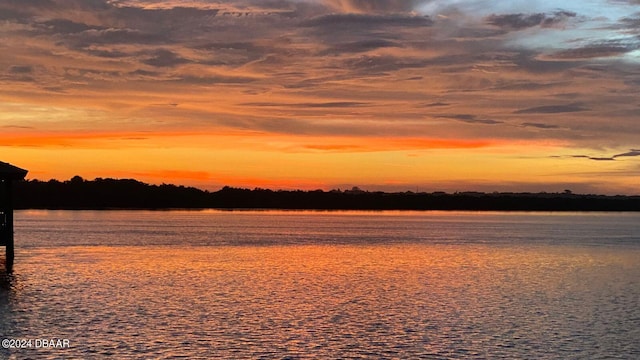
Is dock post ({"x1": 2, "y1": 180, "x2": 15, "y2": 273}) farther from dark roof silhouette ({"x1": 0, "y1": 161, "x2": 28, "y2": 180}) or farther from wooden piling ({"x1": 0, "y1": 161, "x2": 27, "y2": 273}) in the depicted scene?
dark roof silhouette ({"x1": 0, "y1": 161, "x2": 28, "y2": 180})

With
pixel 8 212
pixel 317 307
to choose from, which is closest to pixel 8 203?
pixel 8 212

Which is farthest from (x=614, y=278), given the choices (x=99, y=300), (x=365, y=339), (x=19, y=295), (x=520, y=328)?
(x=19, y=295)

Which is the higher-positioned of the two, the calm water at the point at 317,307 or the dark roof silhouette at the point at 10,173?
the dark roof silhouette at the point at 10,173

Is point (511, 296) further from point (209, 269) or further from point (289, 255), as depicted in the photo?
point (289, 255)

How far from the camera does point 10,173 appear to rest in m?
38.2

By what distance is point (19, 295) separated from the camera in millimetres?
33250

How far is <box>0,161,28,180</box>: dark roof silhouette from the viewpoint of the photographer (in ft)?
125

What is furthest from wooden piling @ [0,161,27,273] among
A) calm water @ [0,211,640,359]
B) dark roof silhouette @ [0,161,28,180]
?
calm water @ [0,211,640,359]

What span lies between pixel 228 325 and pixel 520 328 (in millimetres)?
10521

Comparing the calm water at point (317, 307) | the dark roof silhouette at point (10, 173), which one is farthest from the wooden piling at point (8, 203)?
the calm water at point (317, 307)

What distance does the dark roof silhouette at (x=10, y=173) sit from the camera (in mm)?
38094

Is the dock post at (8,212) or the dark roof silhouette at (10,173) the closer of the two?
the dark roof silhouette at (10,173)

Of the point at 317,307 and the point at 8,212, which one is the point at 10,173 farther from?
the point at 317,307

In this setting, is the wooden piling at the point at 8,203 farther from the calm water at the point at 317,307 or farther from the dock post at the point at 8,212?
the calm water at the point at 317,307
